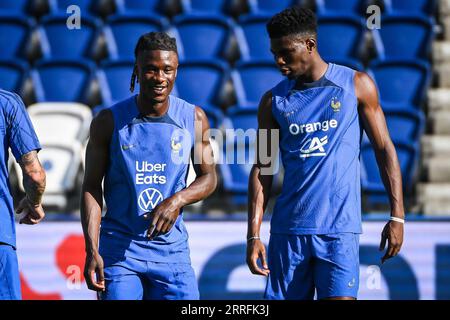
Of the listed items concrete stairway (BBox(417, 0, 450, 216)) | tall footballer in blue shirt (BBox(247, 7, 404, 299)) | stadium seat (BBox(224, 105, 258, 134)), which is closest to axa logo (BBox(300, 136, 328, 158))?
tall footballer in blue shirt (BBox(247, 7, 404, 299))

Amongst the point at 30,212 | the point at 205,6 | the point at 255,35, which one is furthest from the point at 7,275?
the point at 205,6

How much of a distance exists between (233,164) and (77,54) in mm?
2344

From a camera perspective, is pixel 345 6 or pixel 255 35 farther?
pixel 345 6

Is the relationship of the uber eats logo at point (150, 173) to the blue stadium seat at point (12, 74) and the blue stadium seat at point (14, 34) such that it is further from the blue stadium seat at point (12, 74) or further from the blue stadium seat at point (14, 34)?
the blue stadium seat at point (14, 34)

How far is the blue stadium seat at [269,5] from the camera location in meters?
8.70

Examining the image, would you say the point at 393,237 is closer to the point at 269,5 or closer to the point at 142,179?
the point at 142,179

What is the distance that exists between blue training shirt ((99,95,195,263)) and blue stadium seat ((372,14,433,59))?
4537 mm

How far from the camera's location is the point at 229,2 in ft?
29.3

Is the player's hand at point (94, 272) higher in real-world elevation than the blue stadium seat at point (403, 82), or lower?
lower

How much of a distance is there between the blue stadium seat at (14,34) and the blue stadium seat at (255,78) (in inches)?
88.2

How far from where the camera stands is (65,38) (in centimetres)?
879

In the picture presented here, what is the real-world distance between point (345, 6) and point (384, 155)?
184 inches

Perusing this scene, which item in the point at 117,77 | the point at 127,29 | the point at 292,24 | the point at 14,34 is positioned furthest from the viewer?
the point at 14,34

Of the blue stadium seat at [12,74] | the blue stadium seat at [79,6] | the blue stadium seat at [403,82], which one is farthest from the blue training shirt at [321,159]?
the blue stadium seat at [79,6]
